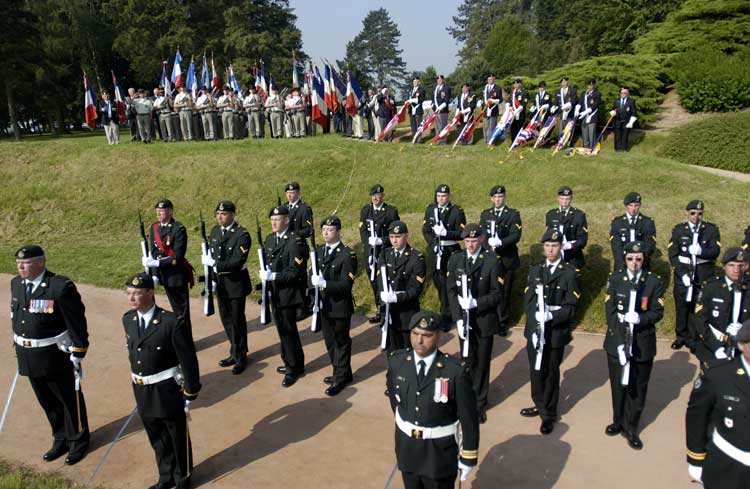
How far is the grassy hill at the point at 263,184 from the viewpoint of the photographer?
13.3 m

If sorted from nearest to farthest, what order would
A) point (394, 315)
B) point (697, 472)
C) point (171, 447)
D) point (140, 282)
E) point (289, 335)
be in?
point (697, 472), point (140, 282), point (171, 447), point (394, 315), point (289, 335)

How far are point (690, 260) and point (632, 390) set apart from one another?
327 cm

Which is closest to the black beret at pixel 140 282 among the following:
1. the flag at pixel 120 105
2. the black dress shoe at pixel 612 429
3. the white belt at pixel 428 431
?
the white belt at pixel 428 431

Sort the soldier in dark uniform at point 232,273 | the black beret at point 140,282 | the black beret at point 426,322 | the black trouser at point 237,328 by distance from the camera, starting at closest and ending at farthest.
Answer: the black beret at point 426,322 < the black beret at point 140,282 < the soldier in dark uniform at point 232,273 < the black trouser at point 237,328

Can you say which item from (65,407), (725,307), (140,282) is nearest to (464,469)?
(140,282)

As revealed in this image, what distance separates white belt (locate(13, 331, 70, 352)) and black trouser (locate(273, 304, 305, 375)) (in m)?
2.48

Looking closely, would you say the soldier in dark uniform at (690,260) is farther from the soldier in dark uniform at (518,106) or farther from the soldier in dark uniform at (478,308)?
the soldier in dark uniform at (518,106)

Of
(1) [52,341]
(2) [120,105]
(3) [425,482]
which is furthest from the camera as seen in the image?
(2) [120,105]

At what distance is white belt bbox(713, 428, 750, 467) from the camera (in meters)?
3.52

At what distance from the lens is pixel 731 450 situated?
3.59 metres

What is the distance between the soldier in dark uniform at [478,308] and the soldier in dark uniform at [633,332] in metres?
1.22

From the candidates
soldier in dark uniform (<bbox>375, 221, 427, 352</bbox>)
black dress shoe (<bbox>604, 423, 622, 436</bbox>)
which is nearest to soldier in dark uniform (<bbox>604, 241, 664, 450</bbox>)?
black dress shoe (<bbox>604, 423, 622, 436</bbox>)

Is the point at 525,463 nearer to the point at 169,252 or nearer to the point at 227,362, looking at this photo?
the point at 227,362

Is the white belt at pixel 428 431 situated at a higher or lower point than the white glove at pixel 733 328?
lower
